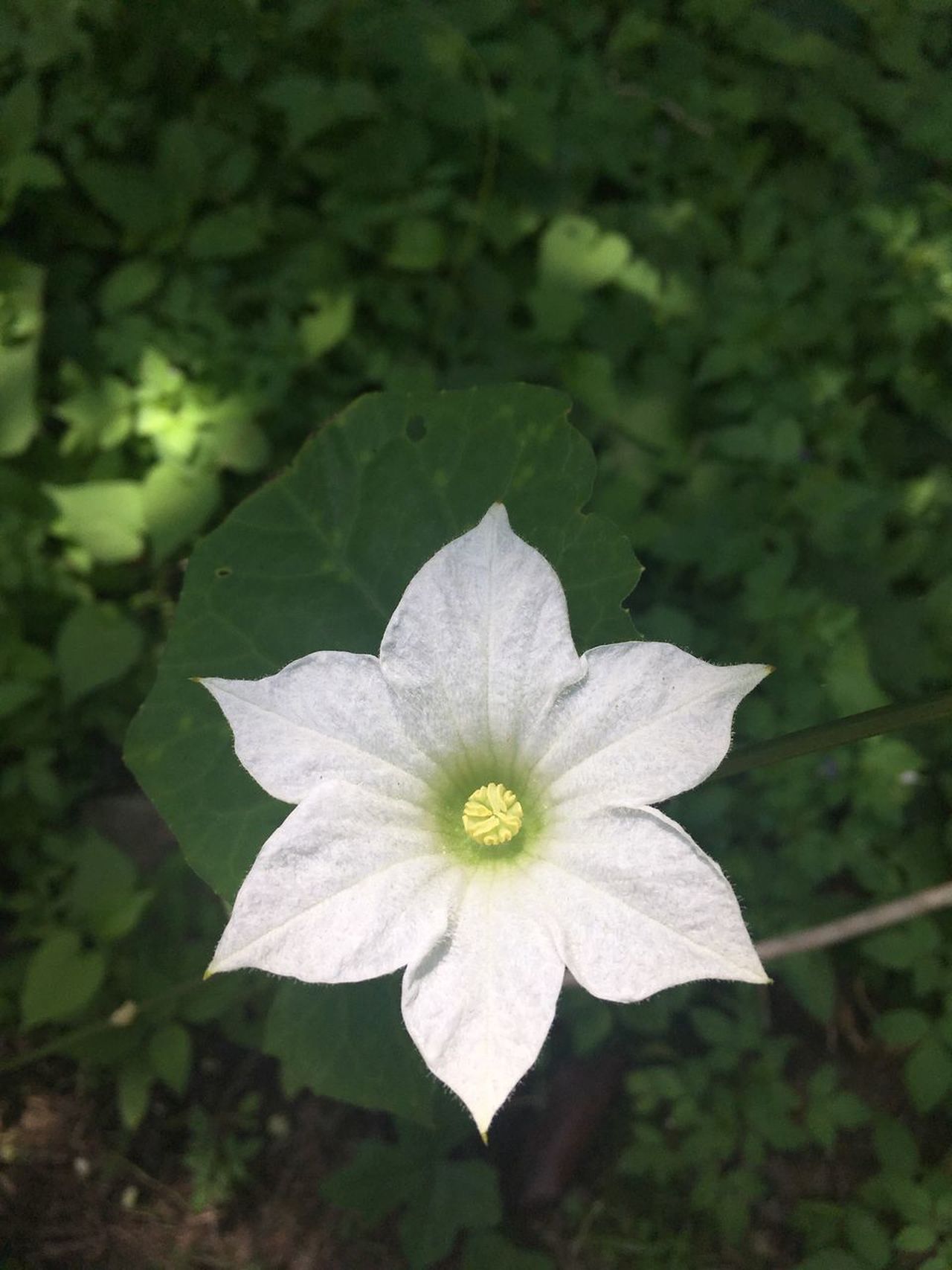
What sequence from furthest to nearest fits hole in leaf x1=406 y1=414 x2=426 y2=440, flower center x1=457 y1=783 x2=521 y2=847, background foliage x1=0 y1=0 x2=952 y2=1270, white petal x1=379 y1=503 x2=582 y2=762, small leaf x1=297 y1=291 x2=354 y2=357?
small leaf x1=297 y1=291 x2=354 y2=357, background foliage x1=0 y1=0 x2=952 y2=1270, hole in leaf x1=406 y1=414 x2=426 y2=440, flower center x1=457 y1=783 x2=521 y2=847, white petal x1=379 y1=503 x2=582 y2=762

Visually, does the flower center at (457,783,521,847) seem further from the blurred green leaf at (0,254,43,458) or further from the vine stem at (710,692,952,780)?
the blurred green leaf at (0,254,43,458)

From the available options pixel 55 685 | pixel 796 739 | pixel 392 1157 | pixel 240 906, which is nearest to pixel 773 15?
pixel 796 739

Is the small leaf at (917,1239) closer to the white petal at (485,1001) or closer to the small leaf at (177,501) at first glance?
the white petal at (485,1001)

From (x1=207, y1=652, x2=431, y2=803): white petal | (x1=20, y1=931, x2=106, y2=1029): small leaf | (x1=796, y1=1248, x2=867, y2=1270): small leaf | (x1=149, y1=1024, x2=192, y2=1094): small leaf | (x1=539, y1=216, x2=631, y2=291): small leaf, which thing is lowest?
(x1=149, y1=1024, x2=192, y2=1094): small leaf

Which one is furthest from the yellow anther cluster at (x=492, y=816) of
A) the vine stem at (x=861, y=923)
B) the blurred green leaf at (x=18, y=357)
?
the blurred green leaf at (x=18, y=357)

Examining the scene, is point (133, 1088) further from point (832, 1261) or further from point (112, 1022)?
point (832, 1261)

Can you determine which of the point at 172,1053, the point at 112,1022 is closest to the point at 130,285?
the point at 112,1022

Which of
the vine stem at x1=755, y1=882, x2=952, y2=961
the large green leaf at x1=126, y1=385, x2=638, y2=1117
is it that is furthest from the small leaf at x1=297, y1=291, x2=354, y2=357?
the vine stem at x1=755, y1=882, x2=952, y2=961

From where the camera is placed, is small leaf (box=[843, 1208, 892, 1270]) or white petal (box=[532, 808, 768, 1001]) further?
small leaf (box=[843, 1208, 892, 1270])
